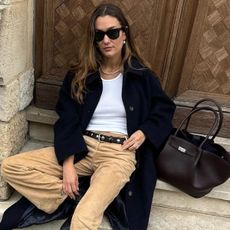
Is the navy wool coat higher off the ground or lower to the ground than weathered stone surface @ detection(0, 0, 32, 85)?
lower

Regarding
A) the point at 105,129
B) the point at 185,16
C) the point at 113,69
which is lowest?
the point at 105,129

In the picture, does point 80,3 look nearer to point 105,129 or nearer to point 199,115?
point 105,129

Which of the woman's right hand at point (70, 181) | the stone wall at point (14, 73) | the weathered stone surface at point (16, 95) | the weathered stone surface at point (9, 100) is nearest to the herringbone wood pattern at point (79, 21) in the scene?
the stone wall at point (14, 73)

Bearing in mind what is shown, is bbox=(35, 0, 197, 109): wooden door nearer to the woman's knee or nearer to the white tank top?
the white tank top

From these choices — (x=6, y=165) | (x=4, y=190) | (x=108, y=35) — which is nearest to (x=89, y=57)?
(x=108, y=35)

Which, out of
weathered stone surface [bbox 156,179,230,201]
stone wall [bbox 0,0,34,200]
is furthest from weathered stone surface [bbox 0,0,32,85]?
weathered stone surface [bbox 156,179,230,201]

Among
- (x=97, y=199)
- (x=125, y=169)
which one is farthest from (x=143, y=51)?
(x=97, y=199)

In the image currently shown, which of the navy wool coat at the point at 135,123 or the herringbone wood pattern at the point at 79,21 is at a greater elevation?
the herringbone wood pattern at the point at 79,21

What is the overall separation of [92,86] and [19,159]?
0.59 meters

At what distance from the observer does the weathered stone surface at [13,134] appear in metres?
2.09

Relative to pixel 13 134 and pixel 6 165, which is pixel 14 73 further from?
pixel 6 165

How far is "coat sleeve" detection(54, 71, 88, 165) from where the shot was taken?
2.01m

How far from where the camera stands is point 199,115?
2.38 meters

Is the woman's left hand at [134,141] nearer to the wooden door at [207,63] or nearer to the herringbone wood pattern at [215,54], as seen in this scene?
the wooden door at [207,63]
